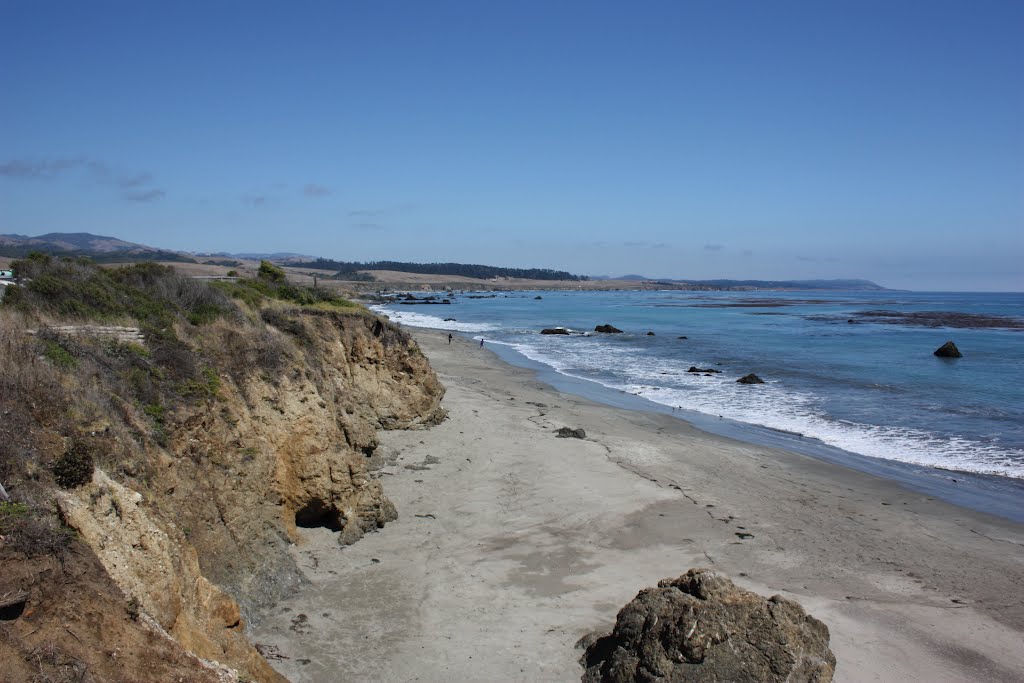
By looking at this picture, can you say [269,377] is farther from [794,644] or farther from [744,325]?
[744,325]

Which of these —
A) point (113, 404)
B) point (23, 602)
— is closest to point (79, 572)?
point (23, 602)

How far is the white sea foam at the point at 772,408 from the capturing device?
18.9m

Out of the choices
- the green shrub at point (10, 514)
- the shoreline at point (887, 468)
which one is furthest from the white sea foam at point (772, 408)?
the green shrub at point (10, 514)

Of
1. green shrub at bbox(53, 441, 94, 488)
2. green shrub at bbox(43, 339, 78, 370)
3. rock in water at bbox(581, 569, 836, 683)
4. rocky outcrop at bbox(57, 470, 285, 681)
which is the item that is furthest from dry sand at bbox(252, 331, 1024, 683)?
green shrub at bbox(43, 339, 78, 370)

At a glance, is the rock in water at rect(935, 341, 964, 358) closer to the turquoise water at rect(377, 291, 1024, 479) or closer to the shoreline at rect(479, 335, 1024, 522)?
the turquoise water at rect(377, 291, 1024, 479)

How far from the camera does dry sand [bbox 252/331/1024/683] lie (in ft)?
27.9

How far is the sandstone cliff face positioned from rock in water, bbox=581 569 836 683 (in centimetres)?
379

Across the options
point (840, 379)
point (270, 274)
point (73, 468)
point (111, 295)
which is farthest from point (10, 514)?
point (840, 379)

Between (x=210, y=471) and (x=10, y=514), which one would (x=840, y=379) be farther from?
(x=10, y=514)

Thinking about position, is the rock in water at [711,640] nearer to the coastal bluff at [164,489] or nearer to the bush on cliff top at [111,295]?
the coastal bluff at [164,489]

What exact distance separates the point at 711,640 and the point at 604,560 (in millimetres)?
4150

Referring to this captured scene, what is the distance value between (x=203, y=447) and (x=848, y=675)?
8.73 m

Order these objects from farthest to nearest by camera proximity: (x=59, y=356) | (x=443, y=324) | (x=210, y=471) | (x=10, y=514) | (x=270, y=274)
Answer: (x=443, y=324) → (x=270, y=274) → (x=210, y=471) → (x=59, y=356) → (x=10, y=514)

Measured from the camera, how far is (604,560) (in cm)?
1126
